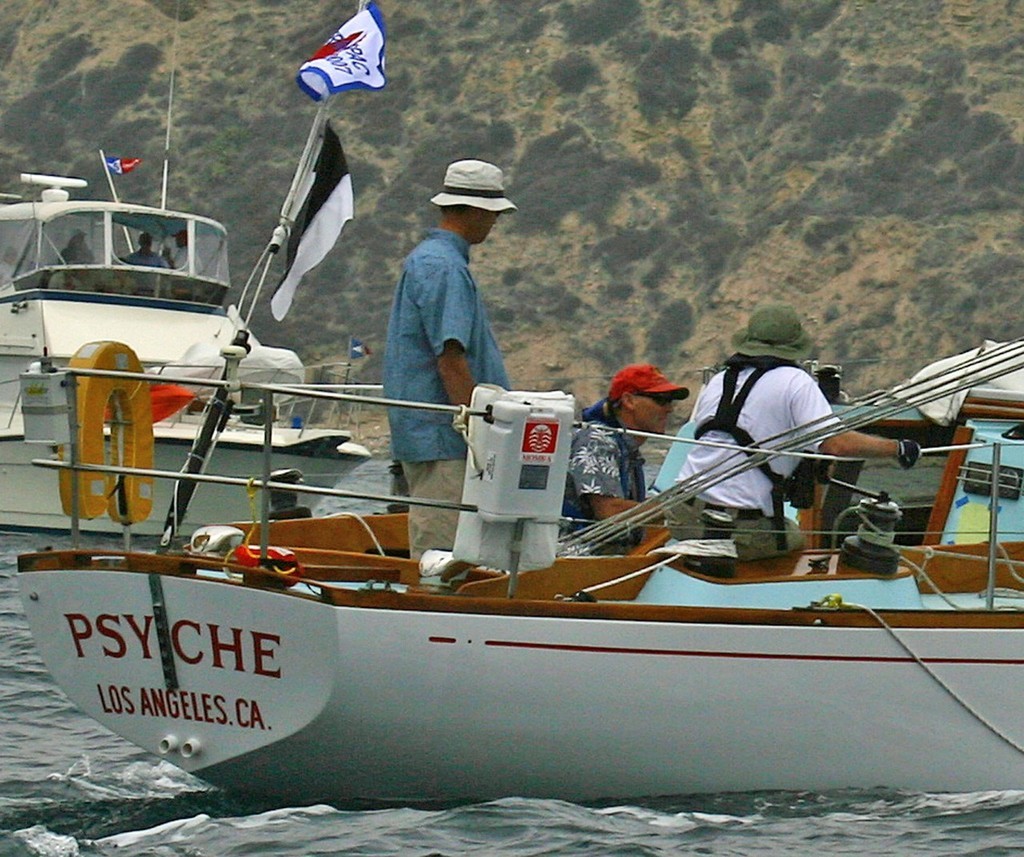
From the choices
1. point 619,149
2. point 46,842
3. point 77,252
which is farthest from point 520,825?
point 619,149

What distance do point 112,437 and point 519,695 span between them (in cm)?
169

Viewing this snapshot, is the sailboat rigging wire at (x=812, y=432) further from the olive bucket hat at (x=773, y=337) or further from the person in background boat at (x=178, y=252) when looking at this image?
the person in background boat at (x=178, y=252)

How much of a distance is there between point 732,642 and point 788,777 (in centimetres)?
59

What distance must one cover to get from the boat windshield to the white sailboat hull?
14135 millimetres

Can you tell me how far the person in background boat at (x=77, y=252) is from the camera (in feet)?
67.4

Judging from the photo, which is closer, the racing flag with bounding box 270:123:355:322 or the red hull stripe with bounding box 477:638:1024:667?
the red hull stripe with bounding box 477:638:1024:667

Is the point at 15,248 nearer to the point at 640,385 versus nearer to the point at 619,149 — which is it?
the point at 640,385

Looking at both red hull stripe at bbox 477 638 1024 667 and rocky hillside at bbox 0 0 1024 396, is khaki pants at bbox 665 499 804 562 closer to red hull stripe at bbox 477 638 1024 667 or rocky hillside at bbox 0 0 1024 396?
red hull stripe at bbox 477 638 1024 667

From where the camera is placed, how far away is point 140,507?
6.87m

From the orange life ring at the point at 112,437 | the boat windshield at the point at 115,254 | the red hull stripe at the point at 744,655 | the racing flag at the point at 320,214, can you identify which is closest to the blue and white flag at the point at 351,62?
the racing flag at the point at 320,214

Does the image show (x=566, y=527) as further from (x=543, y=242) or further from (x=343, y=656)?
(x=543, y=242)

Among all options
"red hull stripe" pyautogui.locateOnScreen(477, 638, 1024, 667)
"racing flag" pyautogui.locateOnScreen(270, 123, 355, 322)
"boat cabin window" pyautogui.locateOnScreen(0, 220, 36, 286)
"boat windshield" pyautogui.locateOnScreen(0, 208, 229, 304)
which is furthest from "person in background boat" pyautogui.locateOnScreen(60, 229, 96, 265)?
"red hull stripe" pyautogui.locateOnScreen(477, 638, 1024, 667)

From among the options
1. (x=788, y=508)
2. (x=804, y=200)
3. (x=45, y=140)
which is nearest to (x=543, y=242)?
(x=804, y=200)

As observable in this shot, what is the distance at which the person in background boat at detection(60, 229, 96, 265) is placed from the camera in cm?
2055
